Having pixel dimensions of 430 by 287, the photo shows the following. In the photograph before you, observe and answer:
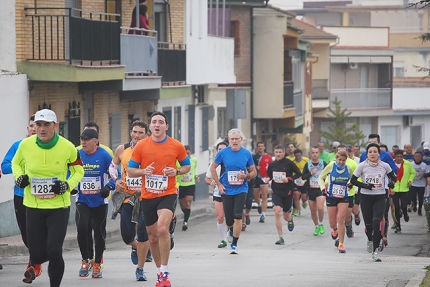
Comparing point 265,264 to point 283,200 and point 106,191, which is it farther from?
point 283,200

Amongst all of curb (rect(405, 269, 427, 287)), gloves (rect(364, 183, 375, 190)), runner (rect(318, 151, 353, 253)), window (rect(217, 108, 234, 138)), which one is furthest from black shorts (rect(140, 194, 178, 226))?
window (rect(217, 108, 234, 138))

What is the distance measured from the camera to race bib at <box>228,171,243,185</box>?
16938 millimetres

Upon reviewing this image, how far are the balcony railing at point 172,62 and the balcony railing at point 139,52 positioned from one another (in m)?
0.99

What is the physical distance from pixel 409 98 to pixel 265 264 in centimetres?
5177

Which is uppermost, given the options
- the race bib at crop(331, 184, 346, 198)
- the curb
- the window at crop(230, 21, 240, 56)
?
the window at crop(230, 21, 240, 56)

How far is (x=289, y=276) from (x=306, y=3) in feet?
240

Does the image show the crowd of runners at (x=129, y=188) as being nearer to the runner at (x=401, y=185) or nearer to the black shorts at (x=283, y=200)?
the black shorts at (x=283, y=200)

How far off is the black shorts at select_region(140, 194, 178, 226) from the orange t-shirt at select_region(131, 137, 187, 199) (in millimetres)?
45

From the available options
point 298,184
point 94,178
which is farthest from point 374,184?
point 298,184

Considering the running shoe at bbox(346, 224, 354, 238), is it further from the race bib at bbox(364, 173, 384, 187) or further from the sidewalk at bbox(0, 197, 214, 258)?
the race bib at bbox(364, 173, 384, 187)

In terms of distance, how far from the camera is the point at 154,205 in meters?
11.7

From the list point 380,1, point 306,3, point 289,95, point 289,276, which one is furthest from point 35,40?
point 306,3

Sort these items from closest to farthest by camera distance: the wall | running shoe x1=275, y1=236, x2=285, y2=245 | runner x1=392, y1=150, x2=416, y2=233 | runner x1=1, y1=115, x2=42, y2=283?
runner x1=1, y1=115, x2=42, y2=283 → running shoe x1=275, y1=236, x2=285, y2=245 → runner x1=392, y1=150, x2=416, y2=233 → the wall

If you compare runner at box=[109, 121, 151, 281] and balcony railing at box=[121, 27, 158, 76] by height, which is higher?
balcony railing at box=[121, 27, 158, 76]
